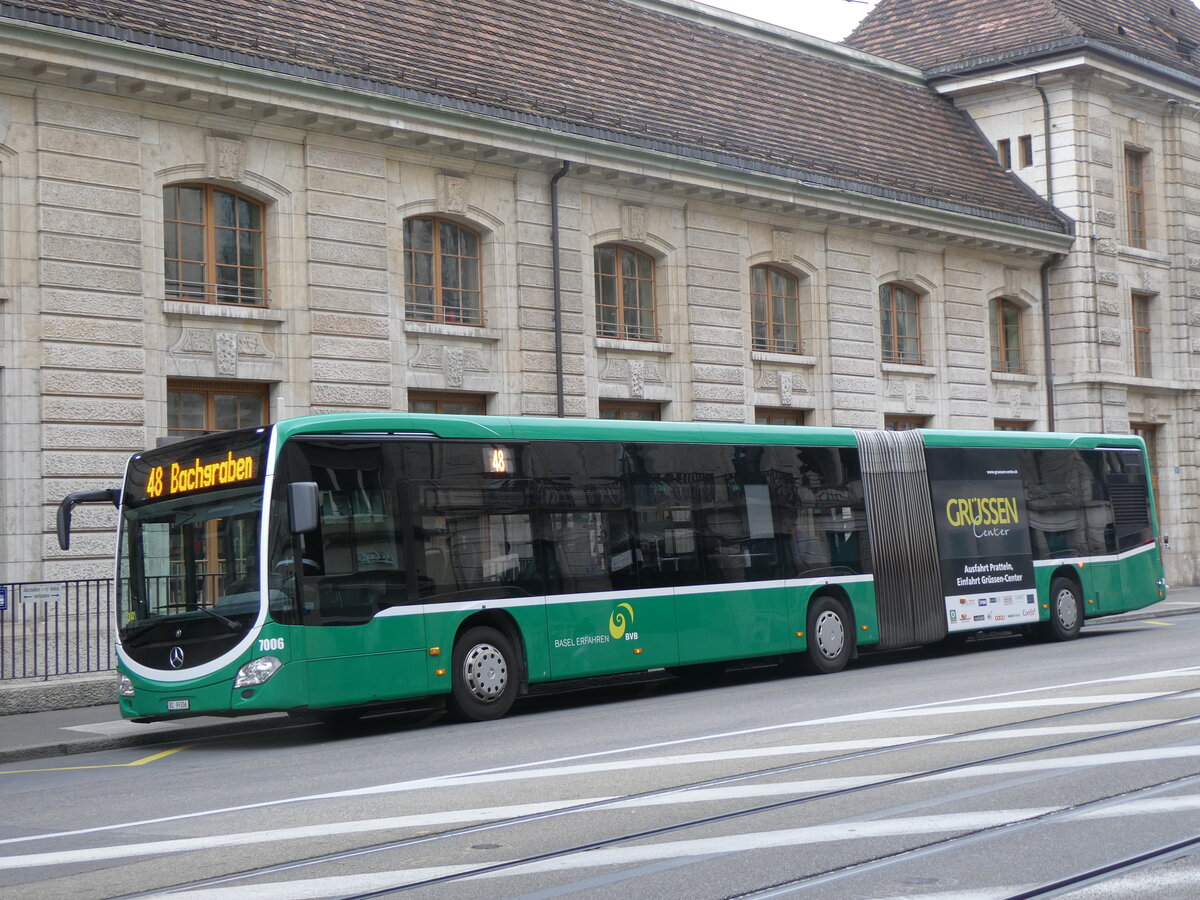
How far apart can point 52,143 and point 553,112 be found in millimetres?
8756

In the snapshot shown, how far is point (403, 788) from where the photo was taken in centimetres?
1056

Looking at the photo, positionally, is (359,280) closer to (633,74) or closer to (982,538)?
(633,74)

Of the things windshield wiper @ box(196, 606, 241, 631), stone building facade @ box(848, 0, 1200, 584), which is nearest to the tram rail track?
windshield wiper @ box(196, 606, 241, 631)

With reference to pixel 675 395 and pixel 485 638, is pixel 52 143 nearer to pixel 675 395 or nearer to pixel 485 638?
pixel 485 638

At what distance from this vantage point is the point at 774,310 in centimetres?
3030

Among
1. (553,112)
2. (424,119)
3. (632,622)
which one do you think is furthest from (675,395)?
(632,622)

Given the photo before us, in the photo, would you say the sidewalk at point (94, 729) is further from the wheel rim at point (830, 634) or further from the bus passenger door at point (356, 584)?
the wheel rim at point (830, 634)

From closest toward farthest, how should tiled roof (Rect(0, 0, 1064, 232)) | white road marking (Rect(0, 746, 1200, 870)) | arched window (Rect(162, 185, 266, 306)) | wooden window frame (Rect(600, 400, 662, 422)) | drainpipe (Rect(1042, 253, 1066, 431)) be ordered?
white road marking (Rect(0, 746, 1200, 870))
arched window (Rect(162, 185, 266, 306))
tiled roof (Rect(0, 0, 1064, 232))
wooden window frame (Rect(600, 400, 662, 422))
drainpipe (Rect(1042, 253, 1066, 431))

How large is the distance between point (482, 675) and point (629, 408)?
40.3 feet

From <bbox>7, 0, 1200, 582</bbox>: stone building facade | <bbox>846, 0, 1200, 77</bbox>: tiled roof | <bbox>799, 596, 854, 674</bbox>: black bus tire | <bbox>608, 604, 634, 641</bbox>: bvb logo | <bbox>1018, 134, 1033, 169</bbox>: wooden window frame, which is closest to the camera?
<bbox>608, 604, 634, 641</bbox>: bvb logo

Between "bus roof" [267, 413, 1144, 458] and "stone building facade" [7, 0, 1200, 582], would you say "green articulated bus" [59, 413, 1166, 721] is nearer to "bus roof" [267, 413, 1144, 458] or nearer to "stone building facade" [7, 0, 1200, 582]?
"bus roof" [267, 413, 1144, 458]

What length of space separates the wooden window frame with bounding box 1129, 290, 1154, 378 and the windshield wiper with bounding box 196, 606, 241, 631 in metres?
28.7

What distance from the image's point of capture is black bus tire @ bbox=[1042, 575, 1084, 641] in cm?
2303

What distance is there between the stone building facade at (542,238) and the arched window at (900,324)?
0.07 m
